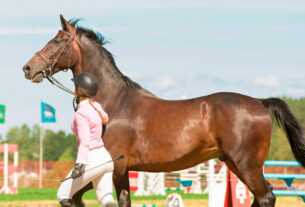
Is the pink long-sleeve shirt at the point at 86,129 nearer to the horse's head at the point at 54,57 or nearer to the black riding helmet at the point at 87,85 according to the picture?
the black riding helmet at the point at 87,85

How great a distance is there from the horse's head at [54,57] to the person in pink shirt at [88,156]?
7.69ft

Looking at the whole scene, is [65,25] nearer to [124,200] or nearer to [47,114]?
[124,200]

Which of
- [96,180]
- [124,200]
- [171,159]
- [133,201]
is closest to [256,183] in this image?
[171,159]

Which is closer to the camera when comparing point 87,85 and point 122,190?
point 87,85

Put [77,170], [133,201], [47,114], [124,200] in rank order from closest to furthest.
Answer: [77,170] → [124,200] → [133,201] → [47,114]

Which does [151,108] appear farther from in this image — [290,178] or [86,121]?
[290,178]

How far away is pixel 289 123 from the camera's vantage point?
8.09 meters

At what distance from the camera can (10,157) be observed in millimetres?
86562

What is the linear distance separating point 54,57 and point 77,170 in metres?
2.95

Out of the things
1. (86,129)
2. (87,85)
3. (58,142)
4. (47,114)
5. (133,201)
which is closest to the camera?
(86,129)

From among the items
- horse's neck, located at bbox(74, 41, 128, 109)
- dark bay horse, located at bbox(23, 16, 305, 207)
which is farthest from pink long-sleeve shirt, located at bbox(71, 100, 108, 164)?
horse's neck, located at bbox(74, 41, 128, 109)

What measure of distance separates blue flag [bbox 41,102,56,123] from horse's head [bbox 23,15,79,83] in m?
18.0

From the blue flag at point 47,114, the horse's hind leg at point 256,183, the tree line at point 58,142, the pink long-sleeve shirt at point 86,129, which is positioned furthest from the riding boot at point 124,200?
the tree line at point 58,142

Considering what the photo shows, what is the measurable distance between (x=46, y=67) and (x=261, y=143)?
3094mm
